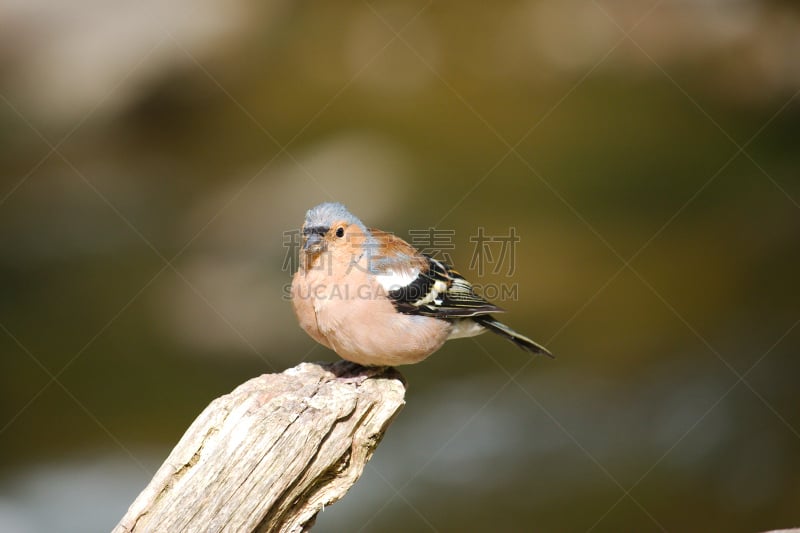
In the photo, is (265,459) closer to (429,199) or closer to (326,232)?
(326,232)

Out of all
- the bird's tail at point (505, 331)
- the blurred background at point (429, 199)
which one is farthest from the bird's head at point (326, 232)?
the blurred background at point (429, 199)

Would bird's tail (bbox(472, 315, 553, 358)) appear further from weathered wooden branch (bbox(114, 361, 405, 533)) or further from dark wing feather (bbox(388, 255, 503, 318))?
weathered wooden branch (bbox(114, 361, 405, 533))

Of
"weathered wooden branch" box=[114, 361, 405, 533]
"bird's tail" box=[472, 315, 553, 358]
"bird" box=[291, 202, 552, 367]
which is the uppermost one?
"bird's tail" box=[472, 315, 553, 358]

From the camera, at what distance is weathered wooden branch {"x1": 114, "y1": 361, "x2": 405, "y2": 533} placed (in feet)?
12.9

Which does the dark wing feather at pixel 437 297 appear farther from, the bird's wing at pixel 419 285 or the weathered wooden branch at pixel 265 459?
the weathered wooden branch at pixel 265 459

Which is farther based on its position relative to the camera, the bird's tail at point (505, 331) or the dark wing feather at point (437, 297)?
the bird's tail at point (505, 331)

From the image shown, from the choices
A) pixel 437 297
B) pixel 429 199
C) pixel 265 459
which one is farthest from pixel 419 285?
pixel 429 199

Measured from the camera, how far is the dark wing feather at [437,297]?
5688mm

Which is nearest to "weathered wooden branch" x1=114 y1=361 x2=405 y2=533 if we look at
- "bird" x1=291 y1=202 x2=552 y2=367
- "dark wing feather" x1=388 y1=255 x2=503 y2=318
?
"bird" x1=291 y1=202 x2=552 y2=367

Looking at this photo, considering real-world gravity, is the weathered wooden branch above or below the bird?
below

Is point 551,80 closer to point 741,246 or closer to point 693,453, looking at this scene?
point 741,246

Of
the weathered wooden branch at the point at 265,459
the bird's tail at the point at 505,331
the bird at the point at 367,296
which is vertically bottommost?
the weathered wooden branch at the point at 265,459

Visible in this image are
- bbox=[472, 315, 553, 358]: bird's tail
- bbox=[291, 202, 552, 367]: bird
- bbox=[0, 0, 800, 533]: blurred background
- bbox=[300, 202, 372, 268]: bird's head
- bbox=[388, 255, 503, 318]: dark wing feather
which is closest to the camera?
bbox=[291, 202, 552, 367]: bird

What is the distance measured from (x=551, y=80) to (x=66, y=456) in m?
8.67
